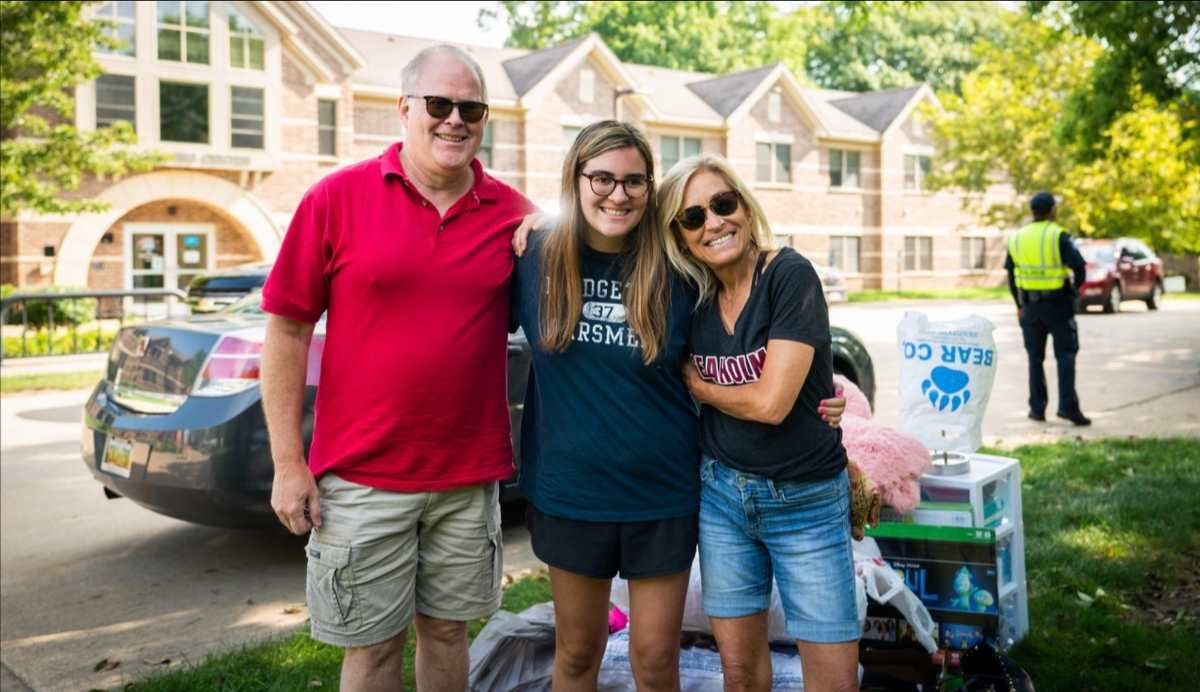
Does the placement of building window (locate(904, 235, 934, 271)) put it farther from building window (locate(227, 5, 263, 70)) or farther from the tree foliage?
building window (locate(227, 5, 263, 70))

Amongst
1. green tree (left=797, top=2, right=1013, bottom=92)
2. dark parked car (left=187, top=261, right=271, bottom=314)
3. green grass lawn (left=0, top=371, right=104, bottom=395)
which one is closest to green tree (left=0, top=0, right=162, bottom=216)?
green grass lawn (left=0, top=371, right=104, bottom=395)

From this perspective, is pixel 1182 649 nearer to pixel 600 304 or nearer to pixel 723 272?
pixel 723 272

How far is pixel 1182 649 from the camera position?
4156mm

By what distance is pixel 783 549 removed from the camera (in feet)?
9.59

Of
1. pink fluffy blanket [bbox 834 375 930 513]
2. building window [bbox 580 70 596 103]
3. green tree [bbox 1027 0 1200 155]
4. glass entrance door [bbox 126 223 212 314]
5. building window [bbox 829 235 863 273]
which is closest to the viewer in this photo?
pink fluffy blanket [bbox 834 375 930 513]

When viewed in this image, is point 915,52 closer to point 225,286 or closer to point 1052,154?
point 1052,154

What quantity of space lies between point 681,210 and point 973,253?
46.8 m

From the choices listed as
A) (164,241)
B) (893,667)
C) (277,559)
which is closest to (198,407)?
(277,559)

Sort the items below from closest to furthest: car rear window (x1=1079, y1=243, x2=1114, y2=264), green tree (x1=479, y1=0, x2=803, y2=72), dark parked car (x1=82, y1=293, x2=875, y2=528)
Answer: dark parked car (x1=82, y1=293, x2=875, y2=528)
car rear window (x1=1079, y1=243, x2=1114, y2=264)
green tree (x1=479, y1=0, x2=803, y2=72)

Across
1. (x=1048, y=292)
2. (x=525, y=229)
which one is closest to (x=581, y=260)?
(x=525, y=229)

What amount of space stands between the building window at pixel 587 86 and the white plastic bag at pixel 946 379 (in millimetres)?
32733

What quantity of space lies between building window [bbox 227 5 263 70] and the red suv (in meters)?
22.0

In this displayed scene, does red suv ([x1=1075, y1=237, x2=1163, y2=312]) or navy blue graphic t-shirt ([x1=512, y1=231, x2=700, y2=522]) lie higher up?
red suv ([x1=1075, y1=237, x2=1163, y2=312])

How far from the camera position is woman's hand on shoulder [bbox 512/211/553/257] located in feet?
9.91
